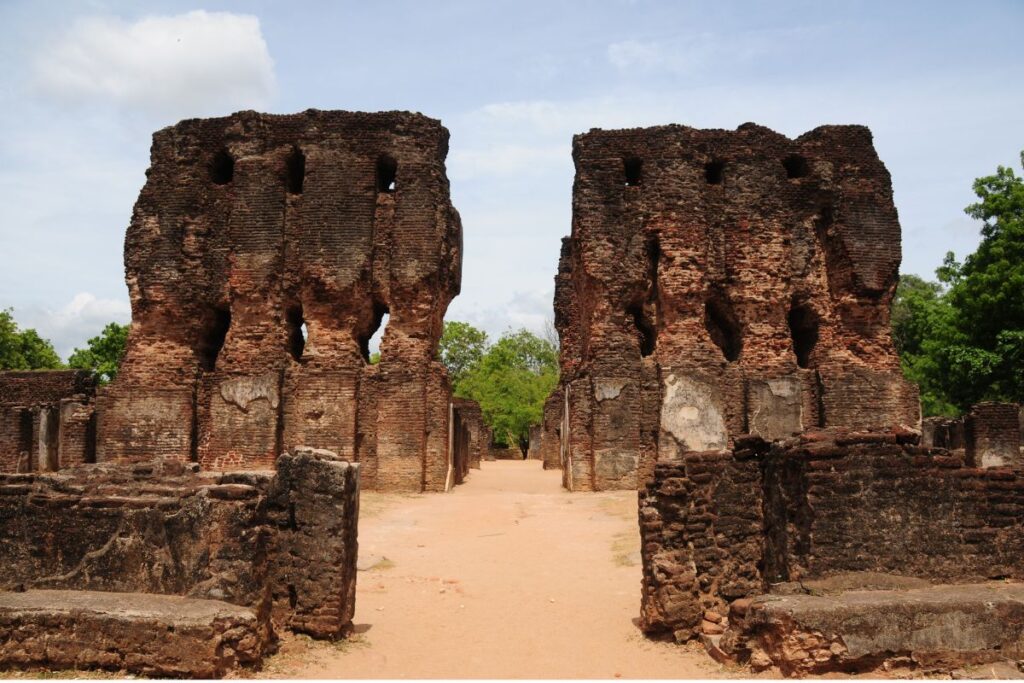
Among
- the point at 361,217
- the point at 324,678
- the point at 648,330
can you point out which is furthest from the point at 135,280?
the point at 324,678

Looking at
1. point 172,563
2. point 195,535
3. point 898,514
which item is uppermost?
point 898,514

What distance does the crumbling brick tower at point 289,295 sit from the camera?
16.9 metres

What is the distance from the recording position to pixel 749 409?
17359 millimetres

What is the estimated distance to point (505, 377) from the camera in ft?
146

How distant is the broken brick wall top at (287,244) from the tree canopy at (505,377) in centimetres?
1900

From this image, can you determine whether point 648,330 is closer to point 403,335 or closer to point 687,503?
point 403,335

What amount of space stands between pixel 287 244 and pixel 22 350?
28510 mm

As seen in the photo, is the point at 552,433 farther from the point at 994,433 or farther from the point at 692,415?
the point at 994,433

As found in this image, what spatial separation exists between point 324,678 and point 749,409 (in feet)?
43.3

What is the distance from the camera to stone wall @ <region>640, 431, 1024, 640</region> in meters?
6.15

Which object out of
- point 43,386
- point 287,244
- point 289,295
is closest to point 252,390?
point 289,295

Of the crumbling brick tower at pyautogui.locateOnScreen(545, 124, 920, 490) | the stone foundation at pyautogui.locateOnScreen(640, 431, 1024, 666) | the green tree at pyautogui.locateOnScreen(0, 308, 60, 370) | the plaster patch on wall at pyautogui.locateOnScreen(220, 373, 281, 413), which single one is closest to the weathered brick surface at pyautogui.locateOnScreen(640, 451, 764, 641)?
the stone foundation at pyautogui.locateOnScreen(640, 431, 1024, 666)

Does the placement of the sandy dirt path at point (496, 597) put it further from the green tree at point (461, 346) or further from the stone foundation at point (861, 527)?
the green tree at point (461, 346)

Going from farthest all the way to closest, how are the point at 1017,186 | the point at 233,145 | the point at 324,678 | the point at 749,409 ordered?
the point at 1017,186 < the point at 233,145 < the point at 749,409 < the point at 324,678
